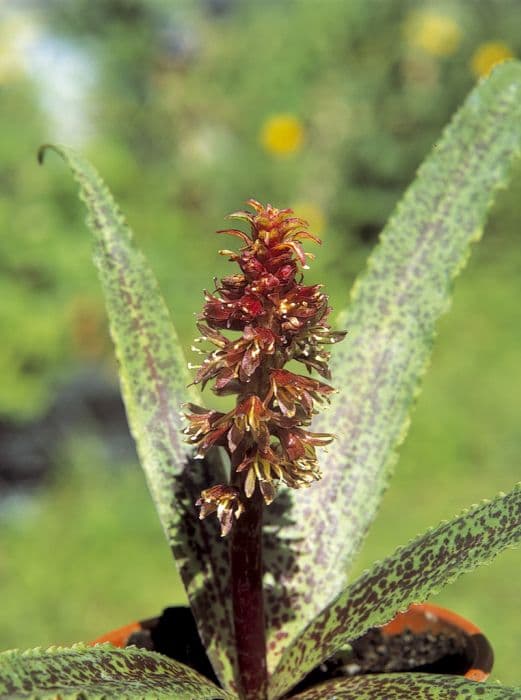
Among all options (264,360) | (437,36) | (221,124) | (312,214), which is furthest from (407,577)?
(221,124)

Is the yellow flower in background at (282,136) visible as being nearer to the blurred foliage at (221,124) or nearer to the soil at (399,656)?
the blurred foliage at (221,124)

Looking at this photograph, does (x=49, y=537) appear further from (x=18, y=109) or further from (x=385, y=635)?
(x=18, y=109)

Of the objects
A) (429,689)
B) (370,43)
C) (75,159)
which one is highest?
(370,43)

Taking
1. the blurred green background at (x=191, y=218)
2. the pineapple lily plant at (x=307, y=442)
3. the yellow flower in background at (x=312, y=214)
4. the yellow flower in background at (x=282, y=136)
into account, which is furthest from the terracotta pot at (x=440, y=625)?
the yellow flower in background at (x=282, y=136)

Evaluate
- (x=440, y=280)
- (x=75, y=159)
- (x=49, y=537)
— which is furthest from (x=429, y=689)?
(x=49, y=537)

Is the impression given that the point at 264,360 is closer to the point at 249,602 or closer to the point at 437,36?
the point at 249,602

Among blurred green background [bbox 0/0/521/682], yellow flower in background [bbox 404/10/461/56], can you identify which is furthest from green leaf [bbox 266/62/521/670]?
yellow flower in background [bbox 404/10/461/56]

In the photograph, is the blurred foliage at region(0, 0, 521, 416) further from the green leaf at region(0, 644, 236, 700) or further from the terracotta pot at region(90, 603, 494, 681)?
the green leaf at region(0, 644, 236, 700)
